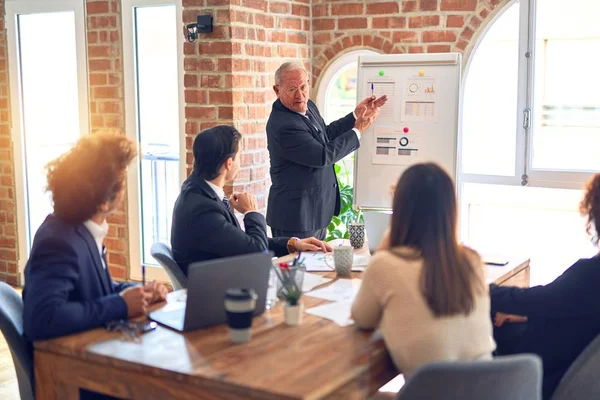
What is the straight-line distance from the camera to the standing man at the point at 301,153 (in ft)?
13.0

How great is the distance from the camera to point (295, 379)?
1.90 metres

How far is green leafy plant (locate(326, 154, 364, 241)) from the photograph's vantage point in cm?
502

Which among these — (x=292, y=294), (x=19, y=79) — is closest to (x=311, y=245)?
(x=292, y=294)

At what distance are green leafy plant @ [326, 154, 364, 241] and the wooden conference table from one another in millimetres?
2656

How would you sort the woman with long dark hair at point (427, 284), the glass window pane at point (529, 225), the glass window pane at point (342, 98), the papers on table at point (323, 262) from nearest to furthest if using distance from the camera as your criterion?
the woman with long dark hair at point (427, 284) → the papers on table at point (323, 262) → the glass window pane at point (529, 225) → the glass window pane at point (342, 98)

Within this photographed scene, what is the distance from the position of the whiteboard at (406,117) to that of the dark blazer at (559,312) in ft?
5.02

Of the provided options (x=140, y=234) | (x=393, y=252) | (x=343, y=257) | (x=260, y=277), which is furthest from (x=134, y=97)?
(x=393, y=252)

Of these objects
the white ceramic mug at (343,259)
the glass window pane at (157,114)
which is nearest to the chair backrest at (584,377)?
the white ceramic mug at (343,259)

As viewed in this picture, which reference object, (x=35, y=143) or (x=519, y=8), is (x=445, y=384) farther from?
(x=35, y=143)

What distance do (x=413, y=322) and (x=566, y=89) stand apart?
9.85 feet

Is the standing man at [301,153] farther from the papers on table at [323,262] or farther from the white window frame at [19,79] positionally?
the white window frame at [19,79]

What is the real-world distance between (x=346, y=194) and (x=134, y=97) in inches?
60.0

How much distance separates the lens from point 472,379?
1871 millimetres

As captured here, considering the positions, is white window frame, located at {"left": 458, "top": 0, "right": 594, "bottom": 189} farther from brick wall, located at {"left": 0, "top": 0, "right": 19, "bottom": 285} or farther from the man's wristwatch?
brick wall, located at {"left": 0, "top": 0, "right": 19, "bottom": 285}
